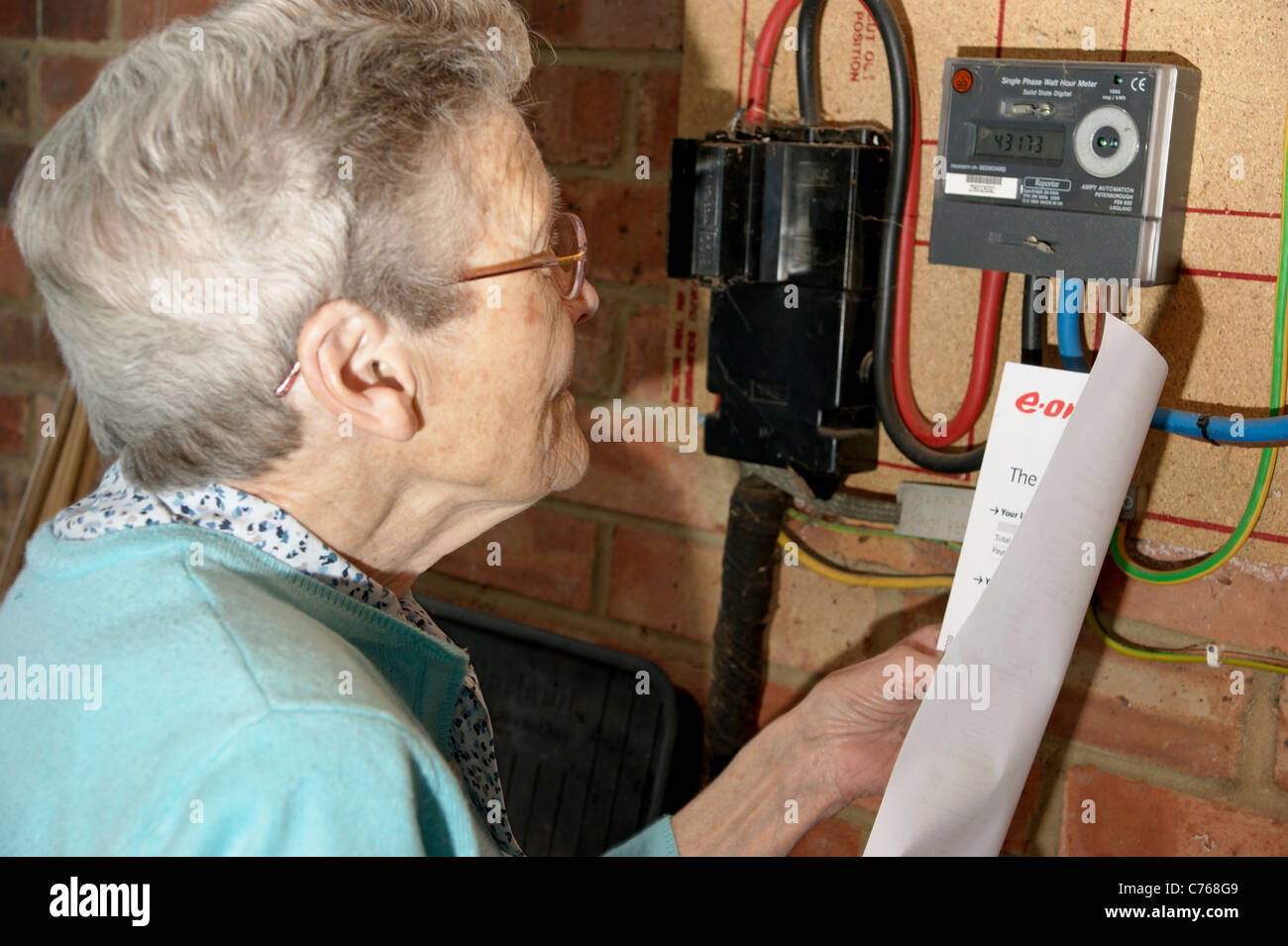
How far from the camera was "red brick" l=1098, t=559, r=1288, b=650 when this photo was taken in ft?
3.00

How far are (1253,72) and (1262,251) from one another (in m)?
0.12

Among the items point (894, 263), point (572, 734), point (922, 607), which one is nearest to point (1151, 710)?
point (922, 607)

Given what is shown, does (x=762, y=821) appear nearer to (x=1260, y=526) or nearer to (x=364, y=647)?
(x=364, y=647)

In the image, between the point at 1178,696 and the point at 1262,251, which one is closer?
the point at 1262,251

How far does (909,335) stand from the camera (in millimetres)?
1006

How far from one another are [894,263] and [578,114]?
15.7 inches

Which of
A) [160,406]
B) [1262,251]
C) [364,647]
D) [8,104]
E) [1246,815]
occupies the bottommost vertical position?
[1246,815]

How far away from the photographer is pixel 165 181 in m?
0.67

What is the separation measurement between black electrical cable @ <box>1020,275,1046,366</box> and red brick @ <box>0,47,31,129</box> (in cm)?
137

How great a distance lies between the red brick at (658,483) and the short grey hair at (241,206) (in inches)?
19.5

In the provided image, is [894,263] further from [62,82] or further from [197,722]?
[62,82]

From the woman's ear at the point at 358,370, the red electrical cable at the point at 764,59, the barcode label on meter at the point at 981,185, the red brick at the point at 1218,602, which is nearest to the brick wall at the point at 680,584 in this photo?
the red brick at the point at 1218,602

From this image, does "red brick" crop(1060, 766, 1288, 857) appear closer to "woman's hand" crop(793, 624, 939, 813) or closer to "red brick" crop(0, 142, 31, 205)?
"woman's hand" crop(793, 624, 939, 813)

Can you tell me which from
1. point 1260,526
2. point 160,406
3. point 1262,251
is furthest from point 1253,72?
point 160,406
